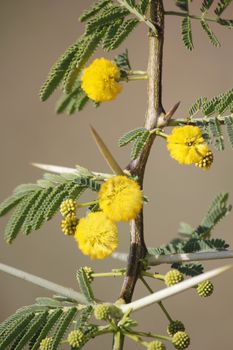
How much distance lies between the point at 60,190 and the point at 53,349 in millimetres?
207

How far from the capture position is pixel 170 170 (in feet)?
7.73

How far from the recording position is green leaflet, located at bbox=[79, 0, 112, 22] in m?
0.72

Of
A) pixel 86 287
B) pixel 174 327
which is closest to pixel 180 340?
pixel 174 327

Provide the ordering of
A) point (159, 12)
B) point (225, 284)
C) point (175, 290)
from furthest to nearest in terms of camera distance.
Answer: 1. point (225, 284)
2. point (159, 12)
3. point (175, 290)

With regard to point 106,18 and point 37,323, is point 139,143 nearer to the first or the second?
point 106,18

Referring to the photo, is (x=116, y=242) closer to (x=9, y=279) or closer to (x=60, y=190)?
(x=60, y=190)

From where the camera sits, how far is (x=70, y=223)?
683mm

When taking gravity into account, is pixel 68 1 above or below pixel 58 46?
above

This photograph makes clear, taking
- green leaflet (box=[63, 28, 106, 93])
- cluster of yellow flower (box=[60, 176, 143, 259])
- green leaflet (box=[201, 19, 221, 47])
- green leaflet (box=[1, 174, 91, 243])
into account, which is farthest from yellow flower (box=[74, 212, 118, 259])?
green leaflet (box=[201, 19, 221, 47])

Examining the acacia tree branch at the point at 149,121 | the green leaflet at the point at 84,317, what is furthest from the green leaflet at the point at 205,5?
the green leaflet at the point at 84,317

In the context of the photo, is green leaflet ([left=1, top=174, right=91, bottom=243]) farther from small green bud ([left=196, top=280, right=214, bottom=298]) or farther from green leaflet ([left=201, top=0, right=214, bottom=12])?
green leaflet ([left=201, top=0, right=214, bottom=12])

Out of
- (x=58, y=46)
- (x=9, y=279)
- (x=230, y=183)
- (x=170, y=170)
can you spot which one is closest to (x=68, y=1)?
(x=58, y=46)

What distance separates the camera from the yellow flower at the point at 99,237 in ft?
2.08

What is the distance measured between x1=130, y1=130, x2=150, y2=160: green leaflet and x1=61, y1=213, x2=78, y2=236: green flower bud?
11 centimetres
